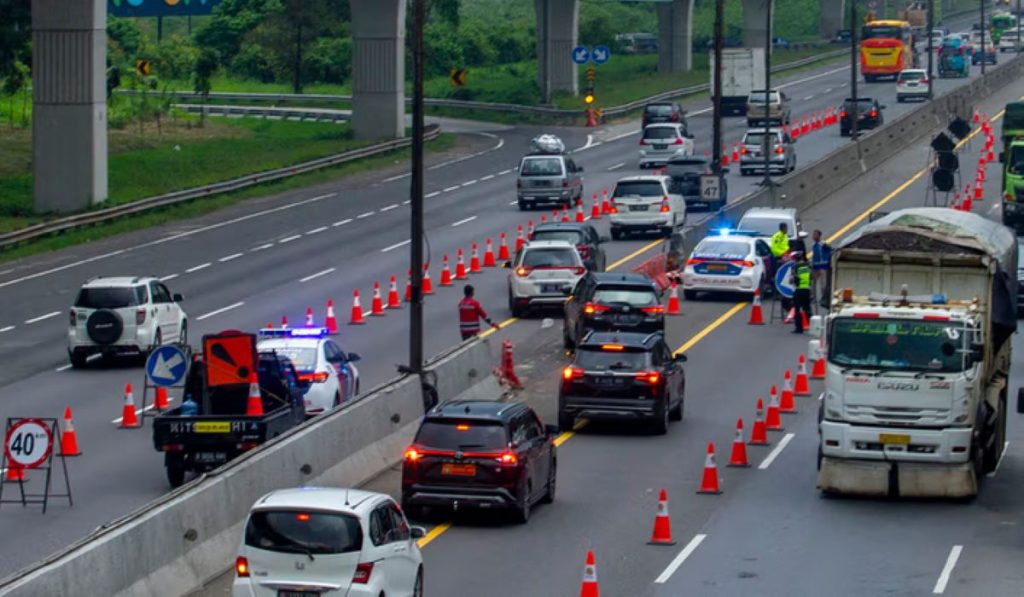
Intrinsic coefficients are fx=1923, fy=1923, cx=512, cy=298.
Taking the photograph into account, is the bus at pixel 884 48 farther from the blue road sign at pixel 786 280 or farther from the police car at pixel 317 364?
the police car at pixel 317 364

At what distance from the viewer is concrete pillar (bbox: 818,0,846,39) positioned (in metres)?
146

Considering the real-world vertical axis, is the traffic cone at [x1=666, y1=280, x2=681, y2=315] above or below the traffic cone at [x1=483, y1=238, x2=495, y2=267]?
below

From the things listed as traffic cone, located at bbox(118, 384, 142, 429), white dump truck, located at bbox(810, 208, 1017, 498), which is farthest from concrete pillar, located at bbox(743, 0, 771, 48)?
white dump truck, located at bbox(810, 208, 1017, 498)

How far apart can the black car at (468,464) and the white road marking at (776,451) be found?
538cm

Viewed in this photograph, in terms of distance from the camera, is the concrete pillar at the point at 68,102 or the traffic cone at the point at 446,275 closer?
the traffic cone at the point at 446,275

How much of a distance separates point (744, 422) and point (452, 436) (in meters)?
8.79

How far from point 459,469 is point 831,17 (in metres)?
129

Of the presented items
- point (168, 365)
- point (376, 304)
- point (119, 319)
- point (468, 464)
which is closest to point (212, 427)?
point (168, 365)

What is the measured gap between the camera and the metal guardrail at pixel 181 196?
51812 mm

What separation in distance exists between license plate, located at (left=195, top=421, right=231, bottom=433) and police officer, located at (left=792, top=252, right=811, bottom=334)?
57.1ft

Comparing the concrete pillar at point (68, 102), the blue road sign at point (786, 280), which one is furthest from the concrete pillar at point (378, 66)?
the blue road sign at point (786, 280)

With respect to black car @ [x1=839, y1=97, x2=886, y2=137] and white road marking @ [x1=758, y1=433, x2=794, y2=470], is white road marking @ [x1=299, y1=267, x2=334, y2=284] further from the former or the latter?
black car @ [x1=839, y1=97, x2=886, y2=137]

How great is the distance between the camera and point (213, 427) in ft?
80.5

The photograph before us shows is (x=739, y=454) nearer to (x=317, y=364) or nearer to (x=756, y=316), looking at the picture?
(x=317, y=364)
